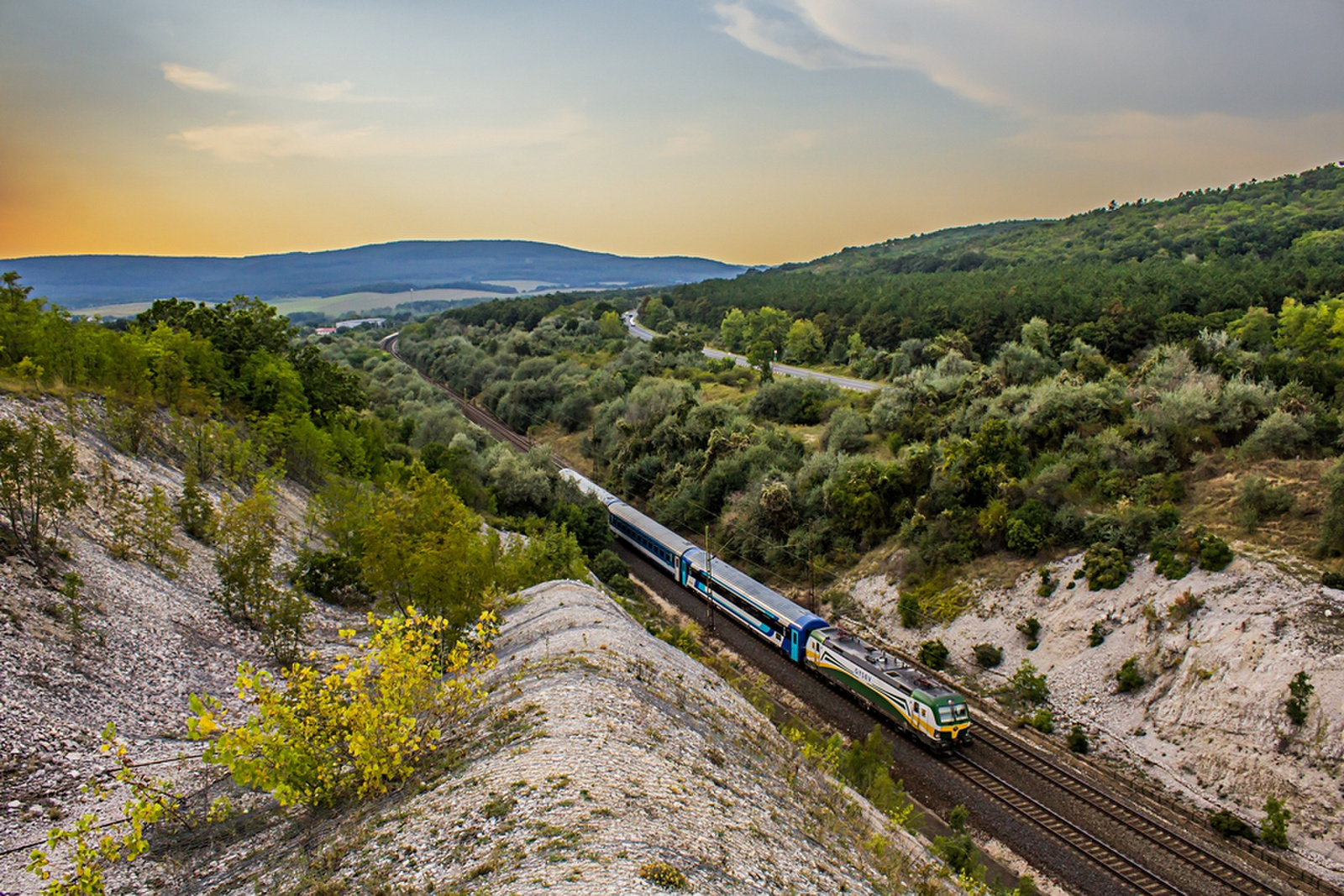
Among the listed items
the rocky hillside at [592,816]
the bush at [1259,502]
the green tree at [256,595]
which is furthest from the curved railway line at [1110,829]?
the green tree at [256,595]

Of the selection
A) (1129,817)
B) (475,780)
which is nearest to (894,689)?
(1129,817)

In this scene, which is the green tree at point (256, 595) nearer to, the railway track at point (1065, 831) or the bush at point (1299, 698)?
the railway track at point (1065, 831)

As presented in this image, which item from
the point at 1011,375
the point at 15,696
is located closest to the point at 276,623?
the point at 15,696

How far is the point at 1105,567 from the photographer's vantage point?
2808cm

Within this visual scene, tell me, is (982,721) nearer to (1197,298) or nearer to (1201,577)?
(1201,577)

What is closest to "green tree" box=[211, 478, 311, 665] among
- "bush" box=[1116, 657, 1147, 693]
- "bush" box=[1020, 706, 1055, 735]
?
"bush" box=[1020, 706, 1055, 735]

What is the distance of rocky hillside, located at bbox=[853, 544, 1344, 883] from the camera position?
19703mm

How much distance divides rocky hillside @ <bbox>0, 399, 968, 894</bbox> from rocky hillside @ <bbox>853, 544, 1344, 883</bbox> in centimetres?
1075

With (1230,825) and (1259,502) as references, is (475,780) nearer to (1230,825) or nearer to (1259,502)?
(1230,825)

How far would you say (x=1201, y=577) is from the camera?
2548 cm

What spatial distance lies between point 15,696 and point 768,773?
1445 centimetres

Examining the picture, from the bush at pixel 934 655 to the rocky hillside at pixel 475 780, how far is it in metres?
12.9

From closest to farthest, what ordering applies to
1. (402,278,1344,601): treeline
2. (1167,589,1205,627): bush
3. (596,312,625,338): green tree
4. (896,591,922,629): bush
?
(1167,589,1205,627): bush
(402,278,1344,601): treeline
(896,591,922,629): bush
(596,312,625,338): green tree

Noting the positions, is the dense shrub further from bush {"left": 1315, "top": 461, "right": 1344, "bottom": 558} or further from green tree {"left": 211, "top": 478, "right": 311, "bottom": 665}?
green tree {"left": 211, "top": 478, "right": 311, "bottom": 665}
